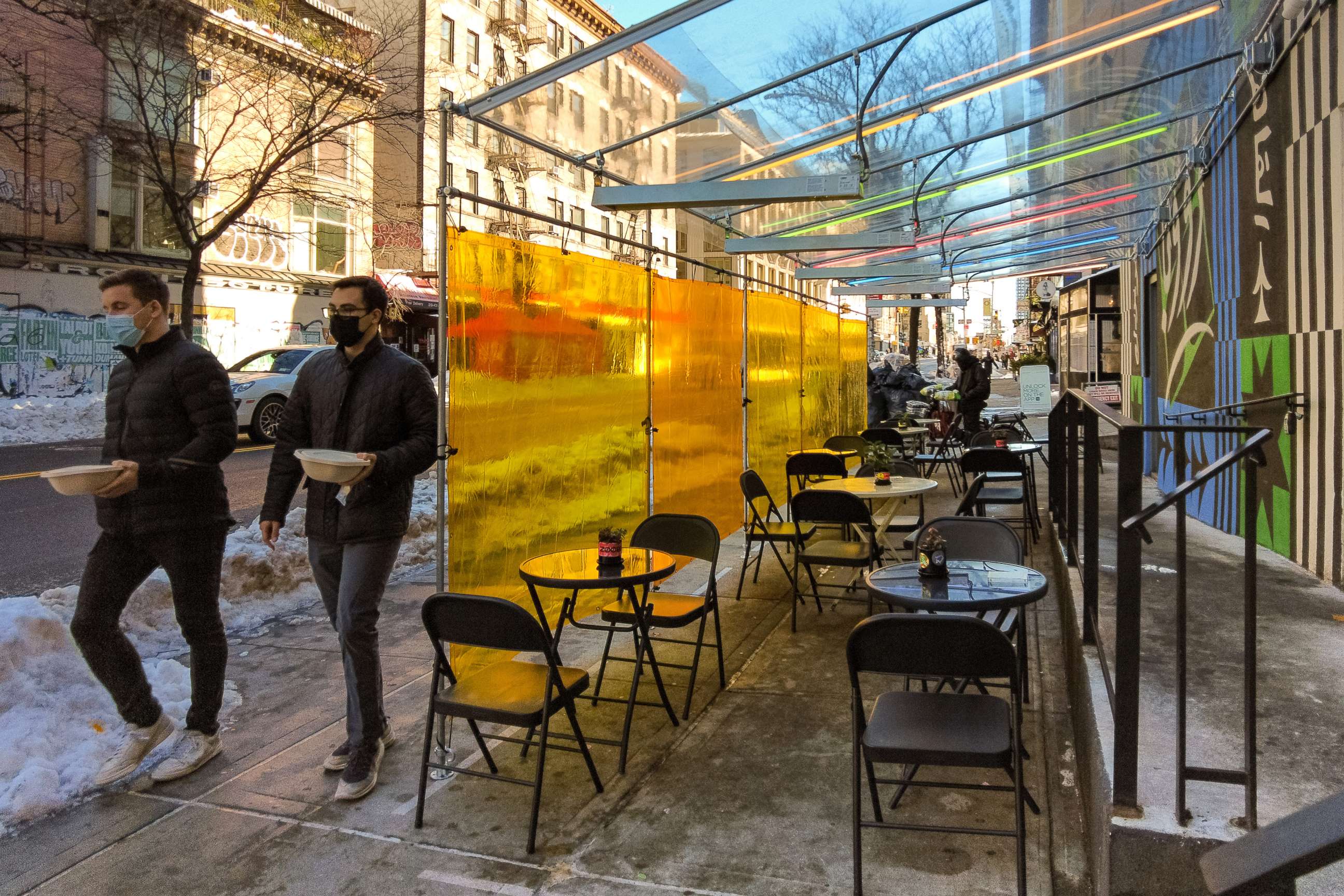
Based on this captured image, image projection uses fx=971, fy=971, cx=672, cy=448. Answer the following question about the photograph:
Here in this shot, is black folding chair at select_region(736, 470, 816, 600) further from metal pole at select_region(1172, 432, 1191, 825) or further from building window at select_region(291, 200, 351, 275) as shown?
building window at select_region(291, 200, 351, 275)

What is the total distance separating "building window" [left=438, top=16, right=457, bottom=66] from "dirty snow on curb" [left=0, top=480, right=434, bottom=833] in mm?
29355

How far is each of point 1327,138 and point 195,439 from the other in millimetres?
5682

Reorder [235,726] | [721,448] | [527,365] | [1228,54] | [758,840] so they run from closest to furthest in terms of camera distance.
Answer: [758,840], [235,726], [527,365], [1228,54], [721,448]

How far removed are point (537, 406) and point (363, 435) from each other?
4.22 ft

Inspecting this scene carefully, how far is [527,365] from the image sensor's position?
4.91m

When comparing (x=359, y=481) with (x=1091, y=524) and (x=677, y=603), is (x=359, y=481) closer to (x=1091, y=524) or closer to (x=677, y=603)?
(x=677, y=603)

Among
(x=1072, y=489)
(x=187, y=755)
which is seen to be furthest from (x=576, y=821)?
(x=1072, y=489)

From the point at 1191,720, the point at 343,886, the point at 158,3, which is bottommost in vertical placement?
the point at 343,886

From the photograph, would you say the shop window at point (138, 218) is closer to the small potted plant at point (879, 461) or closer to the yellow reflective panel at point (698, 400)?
the yellow reflective panel at point (698, 400)

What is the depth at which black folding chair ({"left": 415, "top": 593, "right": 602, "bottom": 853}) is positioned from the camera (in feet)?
11.0

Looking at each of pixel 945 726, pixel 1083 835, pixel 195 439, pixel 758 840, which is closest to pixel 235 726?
pixel 195 439

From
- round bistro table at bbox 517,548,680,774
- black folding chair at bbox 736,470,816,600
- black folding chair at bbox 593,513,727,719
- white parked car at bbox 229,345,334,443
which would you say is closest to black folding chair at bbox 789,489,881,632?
black folding chair at bbox 736,470,816,600

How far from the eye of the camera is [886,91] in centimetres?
677

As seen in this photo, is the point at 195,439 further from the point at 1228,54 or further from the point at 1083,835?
the point at 1228,54
